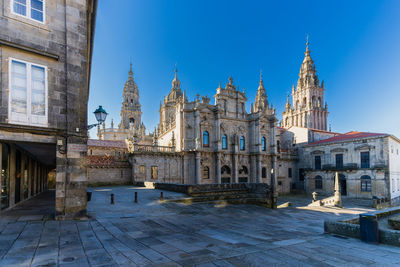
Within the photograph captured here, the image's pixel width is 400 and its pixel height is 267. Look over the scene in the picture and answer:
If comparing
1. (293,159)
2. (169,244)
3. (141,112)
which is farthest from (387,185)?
(141,112)

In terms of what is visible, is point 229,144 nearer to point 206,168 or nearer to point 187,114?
point 206,168

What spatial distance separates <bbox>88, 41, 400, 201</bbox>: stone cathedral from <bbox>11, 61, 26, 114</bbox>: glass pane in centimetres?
1971

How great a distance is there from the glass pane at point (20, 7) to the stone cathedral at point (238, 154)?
2066cm

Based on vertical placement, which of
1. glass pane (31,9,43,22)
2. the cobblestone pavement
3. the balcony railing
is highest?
glass pane (31,9,43,22)

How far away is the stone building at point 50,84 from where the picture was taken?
7.93 meters

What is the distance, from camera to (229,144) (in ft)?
124

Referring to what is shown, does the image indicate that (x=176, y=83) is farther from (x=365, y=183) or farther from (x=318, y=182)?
(x=365, y=183)

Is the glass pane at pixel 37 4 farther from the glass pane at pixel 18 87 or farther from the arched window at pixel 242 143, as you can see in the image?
the arched window at pixel 242 143

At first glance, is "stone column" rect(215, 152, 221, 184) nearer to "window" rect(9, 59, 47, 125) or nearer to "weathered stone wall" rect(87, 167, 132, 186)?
"weathered stone wall" rect(87, 167, 132, 186)

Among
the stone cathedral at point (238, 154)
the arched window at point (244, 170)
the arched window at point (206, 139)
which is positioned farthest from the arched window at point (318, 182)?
the arched window at point (206, 139)

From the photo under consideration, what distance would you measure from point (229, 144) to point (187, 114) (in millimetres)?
9081

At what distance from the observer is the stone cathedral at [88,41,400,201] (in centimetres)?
2964

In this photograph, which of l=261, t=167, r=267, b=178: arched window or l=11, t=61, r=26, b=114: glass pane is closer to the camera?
l=11, t=61, r=26, b=114: glass pane

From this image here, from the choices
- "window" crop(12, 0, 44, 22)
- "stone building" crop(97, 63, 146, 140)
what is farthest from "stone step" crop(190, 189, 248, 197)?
"stone building" crop(97, 63, 146, 140)
